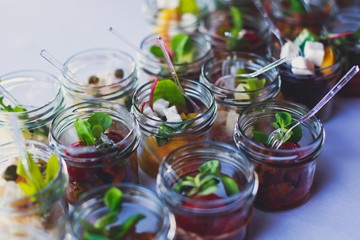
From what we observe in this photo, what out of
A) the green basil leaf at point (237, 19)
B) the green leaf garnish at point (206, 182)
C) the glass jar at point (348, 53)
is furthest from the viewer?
the green basil leaf at point (237, 19)

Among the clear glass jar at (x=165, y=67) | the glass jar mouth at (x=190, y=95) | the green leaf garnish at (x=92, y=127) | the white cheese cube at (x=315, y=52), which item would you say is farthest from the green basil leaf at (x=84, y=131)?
the white cheese cube at (x=315, y=52)

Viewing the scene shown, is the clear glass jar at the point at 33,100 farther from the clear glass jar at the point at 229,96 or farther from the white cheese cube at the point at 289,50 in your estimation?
the white cheese cube at the point at 289,50

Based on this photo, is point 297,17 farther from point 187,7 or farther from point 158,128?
point 158,128

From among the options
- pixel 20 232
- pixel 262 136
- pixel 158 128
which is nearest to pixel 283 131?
pixel 262 136

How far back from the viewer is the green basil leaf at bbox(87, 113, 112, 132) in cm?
117

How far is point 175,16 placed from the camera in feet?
5.62

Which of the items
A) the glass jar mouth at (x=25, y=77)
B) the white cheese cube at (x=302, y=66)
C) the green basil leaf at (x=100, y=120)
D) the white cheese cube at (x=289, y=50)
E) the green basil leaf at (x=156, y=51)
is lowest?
the white cheese cube at (x=302, y=66)

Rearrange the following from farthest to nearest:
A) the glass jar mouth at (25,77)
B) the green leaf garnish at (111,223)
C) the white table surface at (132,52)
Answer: the glass jar mouth at (25,77) < the white table surface at (132,52) < the green leaf garnish at (111,223)

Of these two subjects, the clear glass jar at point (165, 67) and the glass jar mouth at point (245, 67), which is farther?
the clear glass jar at point (165, 67)

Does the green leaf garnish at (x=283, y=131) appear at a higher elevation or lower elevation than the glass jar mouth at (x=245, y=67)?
lower

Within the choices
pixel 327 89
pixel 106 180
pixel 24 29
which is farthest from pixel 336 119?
pixel 24 29

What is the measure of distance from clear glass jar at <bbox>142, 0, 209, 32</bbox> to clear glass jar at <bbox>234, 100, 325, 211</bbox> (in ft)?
1.90

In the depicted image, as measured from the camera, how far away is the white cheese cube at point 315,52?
1.40 m

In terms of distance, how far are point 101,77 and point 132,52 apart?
330mm
